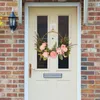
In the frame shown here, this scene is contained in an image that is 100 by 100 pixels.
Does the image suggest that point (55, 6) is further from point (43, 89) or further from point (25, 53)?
point (43, 89)

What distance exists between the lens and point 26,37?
15.9ft

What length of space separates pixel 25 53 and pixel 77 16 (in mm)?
1145

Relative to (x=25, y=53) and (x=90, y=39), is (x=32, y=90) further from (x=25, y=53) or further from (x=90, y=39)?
(x=90, y=39)

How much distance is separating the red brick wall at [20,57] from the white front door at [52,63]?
209mm

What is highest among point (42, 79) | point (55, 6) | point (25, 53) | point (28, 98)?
point (55, 6)

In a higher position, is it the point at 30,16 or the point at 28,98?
the point at 30,16

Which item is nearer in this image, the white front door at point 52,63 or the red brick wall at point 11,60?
the red brick wall at point 11,60

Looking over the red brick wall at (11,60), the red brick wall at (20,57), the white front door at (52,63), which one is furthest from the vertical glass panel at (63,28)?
the red brick wall at (11,60)

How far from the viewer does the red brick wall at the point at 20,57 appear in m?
4.75

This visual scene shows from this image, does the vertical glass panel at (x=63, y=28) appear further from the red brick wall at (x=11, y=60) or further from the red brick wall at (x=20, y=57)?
the red brick wall at (x=11, y=60)

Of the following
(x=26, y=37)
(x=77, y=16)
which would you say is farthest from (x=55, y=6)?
(x=26, y=37)

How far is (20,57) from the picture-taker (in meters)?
4.79

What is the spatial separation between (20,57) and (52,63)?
0.60 metres

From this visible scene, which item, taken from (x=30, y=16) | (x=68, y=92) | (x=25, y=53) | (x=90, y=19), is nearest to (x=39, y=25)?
(x=30, y=16)
